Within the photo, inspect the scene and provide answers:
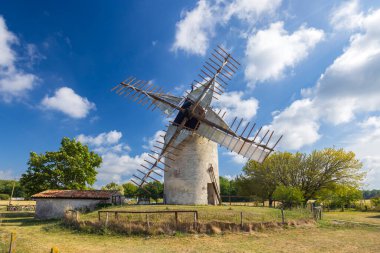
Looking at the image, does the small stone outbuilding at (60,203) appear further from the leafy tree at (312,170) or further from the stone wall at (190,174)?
the leafy tree at (312,170)

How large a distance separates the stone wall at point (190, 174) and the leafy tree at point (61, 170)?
1704 centimetres

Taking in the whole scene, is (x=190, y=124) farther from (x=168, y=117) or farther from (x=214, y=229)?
(x=214, y=229)

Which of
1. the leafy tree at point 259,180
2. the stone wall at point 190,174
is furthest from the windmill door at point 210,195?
the leafy tree at point 259,180

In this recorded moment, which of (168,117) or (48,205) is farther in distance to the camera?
(48,205)

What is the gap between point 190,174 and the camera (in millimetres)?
20391

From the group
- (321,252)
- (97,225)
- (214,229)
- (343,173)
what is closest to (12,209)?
(97,225)

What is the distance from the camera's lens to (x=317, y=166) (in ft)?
115

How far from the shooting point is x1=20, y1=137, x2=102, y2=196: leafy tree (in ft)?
105

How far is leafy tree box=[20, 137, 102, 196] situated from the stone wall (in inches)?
671

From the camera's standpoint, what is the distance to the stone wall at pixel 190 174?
797 inches

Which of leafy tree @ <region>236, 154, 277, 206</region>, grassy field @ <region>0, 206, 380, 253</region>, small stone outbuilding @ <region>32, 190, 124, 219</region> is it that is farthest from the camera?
leafy tree @ <region>236, 154, 277, 206</region>

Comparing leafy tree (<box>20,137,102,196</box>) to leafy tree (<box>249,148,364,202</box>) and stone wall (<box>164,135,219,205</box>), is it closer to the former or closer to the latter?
stone wall (<box>164,135,219,205</box>)

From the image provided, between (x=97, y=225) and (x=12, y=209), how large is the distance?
34.0 meters

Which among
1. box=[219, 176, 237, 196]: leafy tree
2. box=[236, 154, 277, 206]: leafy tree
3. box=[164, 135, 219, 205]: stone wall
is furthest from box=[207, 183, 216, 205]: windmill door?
box=[219, 176, 237, 196]: leafy tree
